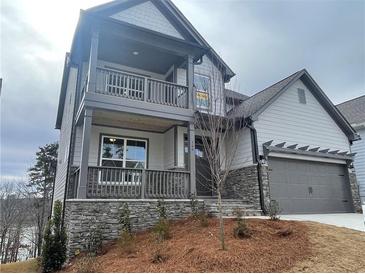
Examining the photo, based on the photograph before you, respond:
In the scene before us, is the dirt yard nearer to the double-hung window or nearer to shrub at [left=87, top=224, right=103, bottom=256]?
shrub at [left=87, top=224, right=103, bottom=256]

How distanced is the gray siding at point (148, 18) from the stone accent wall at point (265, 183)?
252 inches

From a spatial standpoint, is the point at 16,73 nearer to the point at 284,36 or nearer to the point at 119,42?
the point at 119,42

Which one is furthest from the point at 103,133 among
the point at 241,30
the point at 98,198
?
the point at 241,30

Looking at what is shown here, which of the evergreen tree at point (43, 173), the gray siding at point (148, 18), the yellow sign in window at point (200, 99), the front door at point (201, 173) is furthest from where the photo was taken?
the evergreen tree at point (43, 173)

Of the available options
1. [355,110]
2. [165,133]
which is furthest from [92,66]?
[355,110]

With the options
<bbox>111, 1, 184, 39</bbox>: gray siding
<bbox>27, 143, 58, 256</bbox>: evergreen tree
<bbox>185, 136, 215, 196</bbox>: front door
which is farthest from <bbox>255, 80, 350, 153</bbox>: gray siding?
<bbox>27, 143, 58, 256</bbox>: evergreen tree

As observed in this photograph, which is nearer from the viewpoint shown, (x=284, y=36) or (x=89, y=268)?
(x=89, y=268)

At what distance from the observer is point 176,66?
11289mm

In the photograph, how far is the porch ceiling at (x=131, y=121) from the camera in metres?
9.21

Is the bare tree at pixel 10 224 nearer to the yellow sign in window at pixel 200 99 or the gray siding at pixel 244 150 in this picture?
the yellow sign in window at pixel 200 99

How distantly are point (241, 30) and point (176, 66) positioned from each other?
9.98 feet

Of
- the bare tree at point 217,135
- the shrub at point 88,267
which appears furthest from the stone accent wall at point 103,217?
the bare tree at point 217,135

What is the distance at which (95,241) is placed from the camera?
664 centimetres

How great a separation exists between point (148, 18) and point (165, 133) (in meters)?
4.81
